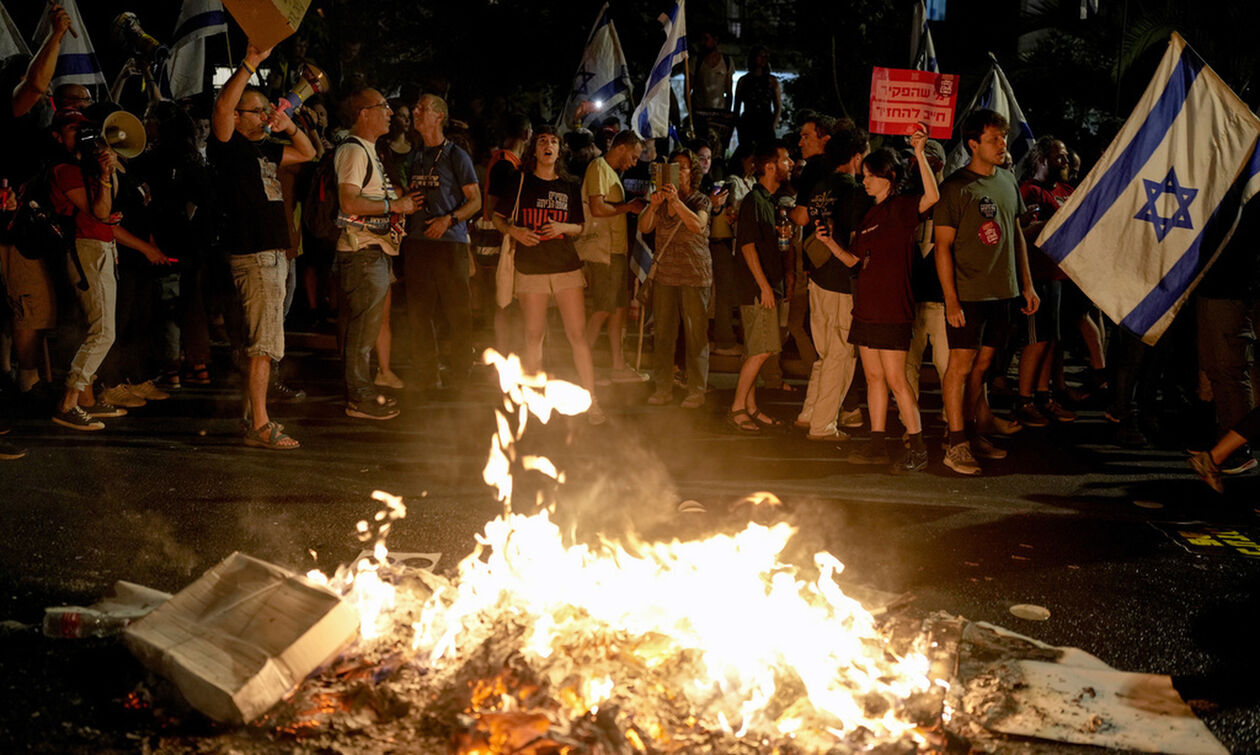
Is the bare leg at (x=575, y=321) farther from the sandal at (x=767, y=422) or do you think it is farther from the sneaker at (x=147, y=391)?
the sneaker at (x=147, y=391)

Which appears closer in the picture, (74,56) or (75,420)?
→ (75,420)

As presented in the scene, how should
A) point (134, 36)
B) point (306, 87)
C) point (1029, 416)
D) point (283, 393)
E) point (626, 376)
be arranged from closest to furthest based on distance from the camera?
point (306, 87) < point (1029, 416) < point (283, 393) < point (626, 376) < point (134, 36)

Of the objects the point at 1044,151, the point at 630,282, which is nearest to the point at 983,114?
the point at 1044,151

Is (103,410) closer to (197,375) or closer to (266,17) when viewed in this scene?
(197,375)

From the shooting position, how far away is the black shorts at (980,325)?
7113mm

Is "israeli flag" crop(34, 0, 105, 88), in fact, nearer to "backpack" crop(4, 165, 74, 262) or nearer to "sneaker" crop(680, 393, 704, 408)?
"backpack" crop(4, 165, 74, 262)

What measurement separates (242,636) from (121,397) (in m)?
5.49

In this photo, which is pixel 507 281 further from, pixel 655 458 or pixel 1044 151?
pixel 1044 151

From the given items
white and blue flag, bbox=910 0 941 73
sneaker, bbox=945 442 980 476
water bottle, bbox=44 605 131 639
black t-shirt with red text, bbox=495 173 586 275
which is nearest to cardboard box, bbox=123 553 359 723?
water bottle, bbox=44 605 131 639

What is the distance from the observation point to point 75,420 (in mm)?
Answer: 7625

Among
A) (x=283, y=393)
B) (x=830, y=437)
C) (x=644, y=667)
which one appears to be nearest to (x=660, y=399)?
(x=830, y=437)

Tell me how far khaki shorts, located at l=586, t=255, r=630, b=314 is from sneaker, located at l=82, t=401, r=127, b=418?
155 inches

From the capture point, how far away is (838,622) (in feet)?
13.4

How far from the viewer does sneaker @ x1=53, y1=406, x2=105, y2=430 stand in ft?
25.0
